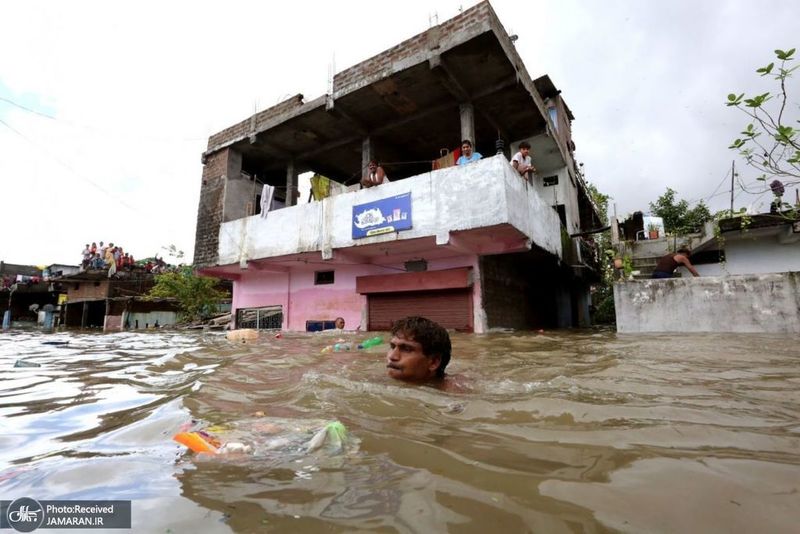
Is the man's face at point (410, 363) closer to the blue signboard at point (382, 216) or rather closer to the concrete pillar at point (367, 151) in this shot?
the blue signboard at point (382, 216)

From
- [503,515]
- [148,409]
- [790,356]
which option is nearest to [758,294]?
[790,356]

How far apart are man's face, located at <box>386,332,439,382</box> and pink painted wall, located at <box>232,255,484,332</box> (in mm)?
6908

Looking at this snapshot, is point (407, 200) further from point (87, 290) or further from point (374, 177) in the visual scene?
point (87, 290)

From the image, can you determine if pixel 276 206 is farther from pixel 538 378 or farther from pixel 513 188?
pixel 538 378

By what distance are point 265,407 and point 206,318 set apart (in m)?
16.6

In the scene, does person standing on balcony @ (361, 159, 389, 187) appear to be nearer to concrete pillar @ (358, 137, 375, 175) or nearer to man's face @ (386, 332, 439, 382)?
concrete pillar @ (358, 137, 375, 175)

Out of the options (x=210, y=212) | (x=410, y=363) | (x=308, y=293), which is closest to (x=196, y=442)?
(x=410, y=363)

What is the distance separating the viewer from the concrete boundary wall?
6.85m

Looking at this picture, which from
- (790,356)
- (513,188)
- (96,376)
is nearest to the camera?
(96,376)

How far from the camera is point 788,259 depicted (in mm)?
12789

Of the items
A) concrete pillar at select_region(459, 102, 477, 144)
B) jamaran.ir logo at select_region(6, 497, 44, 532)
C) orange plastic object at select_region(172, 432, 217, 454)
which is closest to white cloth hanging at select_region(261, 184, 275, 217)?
concrete pillar at select_region(459, 102, 477, 144)

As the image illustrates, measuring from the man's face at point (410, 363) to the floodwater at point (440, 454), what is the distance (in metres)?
0.15

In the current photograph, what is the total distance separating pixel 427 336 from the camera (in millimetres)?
3336

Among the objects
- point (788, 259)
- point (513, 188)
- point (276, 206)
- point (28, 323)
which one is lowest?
point (28, 323)
